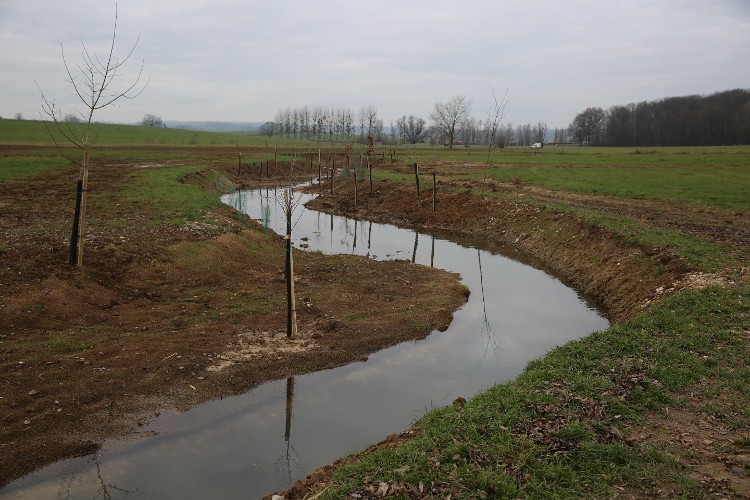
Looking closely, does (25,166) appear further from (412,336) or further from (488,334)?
(488,334)

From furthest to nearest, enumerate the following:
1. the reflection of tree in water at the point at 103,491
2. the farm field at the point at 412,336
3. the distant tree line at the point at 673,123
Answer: the distant tree line at the point at 673,123
the reflection of tree in water at the point at 103,491
the farm field at the point at 412,336

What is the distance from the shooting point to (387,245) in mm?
26531

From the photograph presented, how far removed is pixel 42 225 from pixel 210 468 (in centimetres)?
1551

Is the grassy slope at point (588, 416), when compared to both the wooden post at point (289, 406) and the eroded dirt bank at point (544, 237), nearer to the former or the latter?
the wooden post at point (289, 406)

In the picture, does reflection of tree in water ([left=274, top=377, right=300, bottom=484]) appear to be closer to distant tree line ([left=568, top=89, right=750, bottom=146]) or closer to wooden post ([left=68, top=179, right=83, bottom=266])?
wooden post ([left=68, top=179, right=83, bottom=266])

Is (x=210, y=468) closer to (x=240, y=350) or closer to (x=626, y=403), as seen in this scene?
(x=240, y=350)

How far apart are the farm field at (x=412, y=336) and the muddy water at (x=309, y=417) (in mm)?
505

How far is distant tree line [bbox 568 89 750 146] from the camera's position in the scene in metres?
104

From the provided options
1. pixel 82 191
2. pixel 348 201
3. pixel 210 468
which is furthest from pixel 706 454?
pixel 348 201

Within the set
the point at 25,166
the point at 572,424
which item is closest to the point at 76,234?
the point at 572,424

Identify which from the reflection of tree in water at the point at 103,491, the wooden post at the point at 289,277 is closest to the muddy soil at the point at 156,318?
the wooden post at the point at 289,277

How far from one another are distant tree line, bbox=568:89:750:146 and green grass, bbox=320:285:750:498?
114 metres

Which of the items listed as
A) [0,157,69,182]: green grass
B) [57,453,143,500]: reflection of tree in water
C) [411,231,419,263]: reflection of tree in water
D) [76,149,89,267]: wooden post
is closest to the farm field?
[76,149,89,267]: wooden post

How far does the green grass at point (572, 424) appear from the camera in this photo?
6.10 m
